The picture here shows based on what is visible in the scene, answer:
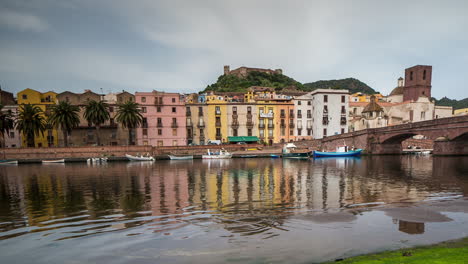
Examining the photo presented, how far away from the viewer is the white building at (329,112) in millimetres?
67000

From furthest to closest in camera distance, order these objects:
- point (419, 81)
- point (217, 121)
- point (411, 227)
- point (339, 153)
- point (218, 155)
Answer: point (419, 81)
point (217, 121)
point (218, 155)
point (339, 153)
point (411, 227)

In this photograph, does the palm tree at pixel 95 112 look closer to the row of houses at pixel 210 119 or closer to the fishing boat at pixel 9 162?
the row of houses at pixel 210 119

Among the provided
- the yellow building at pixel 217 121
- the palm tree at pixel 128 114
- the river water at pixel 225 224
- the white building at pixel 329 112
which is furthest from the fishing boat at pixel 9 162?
the white building at pixel 329 112

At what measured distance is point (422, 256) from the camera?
640 centimetres

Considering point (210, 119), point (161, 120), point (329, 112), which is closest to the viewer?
point (161, 120)

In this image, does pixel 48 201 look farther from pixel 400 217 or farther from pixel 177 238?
pixel 400 217

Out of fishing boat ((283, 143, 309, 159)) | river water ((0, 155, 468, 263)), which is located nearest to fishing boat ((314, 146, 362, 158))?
fishing boat ((283, 143, 309, 159))

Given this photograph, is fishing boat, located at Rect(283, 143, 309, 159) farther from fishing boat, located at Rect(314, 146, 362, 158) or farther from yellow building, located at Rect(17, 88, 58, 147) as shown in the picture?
yellow building, located at Rect(17, 88, 58, 147)

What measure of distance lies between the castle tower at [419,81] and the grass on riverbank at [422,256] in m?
99.9

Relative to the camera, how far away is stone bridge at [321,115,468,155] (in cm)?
4131

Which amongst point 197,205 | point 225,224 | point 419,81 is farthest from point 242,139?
point 419,81

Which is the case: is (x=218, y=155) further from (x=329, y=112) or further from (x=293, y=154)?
(x=329, y=112)

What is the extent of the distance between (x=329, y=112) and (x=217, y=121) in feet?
110

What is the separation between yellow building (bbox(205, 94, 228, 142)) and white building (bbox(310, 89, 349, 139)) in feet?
89.6
